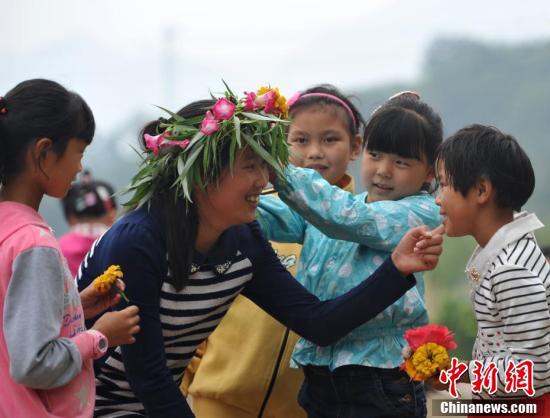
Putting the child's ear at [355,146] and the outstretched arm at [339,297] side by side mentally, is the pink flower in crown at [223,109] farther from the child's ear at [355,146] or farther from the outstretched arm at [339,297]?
the child's ear at [355,146]

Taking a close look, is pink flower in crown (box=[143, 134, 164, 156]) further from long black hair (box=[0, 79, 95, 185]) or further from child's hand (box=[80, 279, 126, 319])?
child's hand (box=[80, 279, 126, 319])

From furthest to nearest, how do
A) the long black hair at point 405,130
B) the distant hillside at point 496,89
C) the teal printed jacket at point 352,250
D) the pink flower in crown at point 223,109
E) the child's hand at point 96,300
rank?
the distant hillside at point 496,89
the long black hair at point 405,130
the teal printed jacket at point 352,250
the pink flower in crown at point 223,109
the child's hand at point 96,300

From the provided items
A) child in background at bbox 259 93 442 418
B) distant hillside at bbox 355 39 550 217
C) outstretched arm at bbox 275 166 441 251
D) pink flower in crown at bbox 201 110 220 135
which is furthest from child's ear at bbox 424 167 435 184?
distant hillside at bbox 355 39 550 217

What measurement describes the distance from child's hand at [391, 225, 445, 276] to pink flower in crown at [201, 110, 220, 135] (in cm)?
72

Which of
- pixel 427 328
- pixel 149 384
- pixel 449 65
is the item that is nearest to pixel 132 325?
pixel 149 384

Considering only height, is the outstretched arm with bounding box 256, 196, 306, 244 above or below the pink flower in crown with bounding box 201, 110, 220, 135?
below

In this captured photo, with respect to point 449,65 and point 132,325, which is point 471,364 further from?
point 449,65

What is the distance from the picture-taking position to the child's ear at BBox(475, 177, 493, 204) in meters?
3.15

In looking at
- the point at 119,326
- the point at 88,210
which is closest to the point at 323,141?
the point at 119,326

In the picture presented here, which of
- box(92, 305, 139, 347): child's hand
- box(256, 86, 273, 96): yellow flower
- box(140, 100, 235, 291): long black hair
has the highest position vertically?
box(256, 86, 273, 96): yellow flower

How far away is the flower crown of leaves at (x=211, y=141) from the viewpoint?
10.2 ft

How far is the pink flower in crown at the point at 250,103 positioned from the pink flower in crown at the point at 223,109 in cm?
8

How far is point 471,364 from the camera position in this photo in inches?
121

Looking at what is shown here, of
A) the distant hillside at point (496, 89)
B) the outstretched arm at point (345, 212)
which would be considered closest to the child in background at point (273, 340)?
the outstretched arm at point (345, 212)
